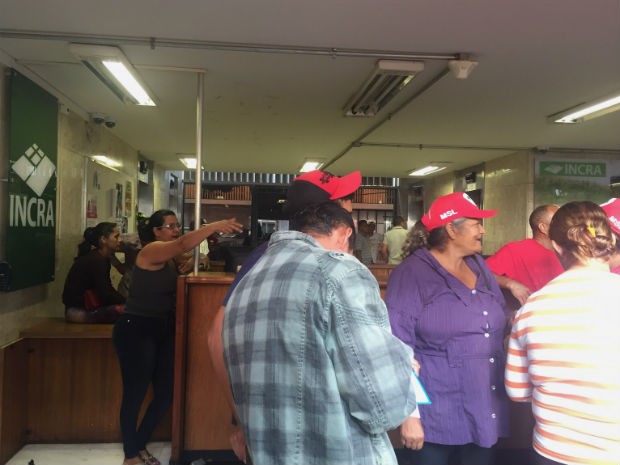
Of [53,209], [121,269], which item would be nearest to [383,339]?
[53,209]

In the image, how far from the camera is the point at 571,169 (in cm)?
628

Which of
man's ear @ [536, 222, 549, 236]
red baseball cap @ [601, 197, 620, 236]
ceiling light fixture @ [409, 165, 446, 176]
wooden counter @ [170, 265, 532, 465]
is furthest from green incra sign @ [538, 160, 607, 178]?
red baseball cap @ [601, 197, 620, 236]

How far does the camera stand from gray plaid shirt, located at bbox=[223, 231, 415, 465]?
1013 mm

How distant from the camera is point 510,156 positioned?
22.1ft

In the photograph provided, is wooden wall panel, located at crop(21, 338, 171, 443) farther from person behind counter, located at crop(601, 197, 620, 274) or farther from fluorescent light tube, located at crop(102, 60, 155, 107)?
person behind counter, located at crop(601, 197, 620, 274)

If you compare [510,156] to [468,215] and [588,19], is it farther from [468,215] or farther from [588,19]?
[468,215]

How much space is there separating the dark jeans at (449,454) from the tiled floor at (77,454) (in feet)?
6.08

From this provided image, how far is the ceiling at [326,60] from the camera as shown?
2.45 metres

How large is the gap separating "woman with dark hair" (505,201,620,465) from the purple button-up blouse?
324mm

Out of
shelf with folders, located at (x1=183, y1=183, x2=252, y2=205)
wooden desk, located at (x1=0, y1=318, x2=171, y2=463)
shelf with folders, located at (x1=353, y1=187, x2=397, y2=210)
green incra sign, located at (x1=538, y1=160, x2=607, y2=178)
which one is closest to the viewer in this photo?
wooden desk, located at (x1=0, y1=318, x2=171, y2=463)

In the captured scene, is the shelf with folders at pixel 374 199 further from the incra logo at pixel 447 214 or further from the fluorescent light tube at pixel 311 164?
the incra logo at pixel 447 214

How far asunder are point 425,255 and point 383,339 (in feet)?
3.18

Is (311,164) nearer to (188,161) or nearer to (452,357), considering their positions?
(188,161)

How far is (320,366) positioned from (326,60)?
2.55 metres
